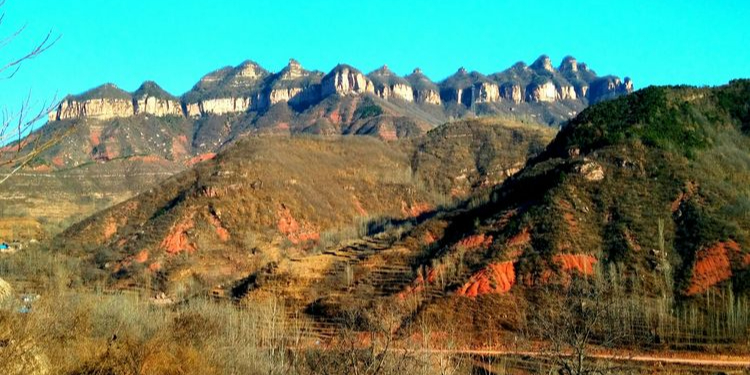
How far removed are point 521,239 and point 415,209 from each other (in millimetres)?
67422

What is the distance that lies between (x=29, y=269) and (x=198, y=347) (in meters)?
57.7

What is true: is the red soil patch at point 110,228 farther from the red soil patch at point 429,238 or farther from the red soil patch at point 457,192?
the red soil patch at point 457,192

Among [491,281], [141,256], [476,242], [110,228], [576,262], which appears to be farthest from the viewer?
[110,228]

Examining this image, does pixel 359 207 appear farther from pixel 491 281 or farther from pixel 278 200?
pixel 491 281

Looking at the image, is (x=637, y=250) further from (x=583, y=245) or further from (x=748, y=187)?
(x=748, y=187)

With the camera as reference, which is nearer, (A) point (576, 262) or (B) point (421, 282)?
(A) point (576, 262)

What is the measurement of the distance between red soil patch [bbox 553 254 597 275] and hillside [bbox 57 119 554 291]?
133 ft

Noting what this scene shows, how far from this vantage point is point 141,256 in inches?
4016

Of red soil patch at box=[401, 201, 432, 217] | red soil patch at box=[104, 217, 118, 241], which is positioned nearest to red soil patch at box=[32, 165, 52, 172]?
red soil patch at box=[104, 217, 118, 241]

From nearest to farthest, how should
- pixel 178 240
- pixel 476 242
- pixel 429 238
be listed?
pixel 476 242
pixel 429 238
pixel 178 240

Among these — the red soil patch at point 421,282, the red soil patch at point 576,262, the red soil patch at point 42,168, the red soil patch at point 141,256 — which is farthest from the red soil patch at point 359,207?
the red soil patch at point 42,168

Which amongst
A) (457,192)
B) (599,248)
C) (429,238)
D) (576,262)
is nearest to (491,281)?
(576,262)

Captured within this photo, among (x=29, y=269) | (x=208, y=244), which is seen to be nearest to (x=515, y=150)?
(x=208, y=244)

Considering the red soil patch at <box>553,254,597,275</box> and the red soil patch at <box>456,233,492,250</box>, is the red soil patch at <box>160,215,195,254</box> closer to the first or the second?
the red soil patch at <box>456,233,492,250</box>
